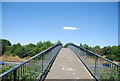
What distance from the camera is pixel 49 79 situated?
6.43 m

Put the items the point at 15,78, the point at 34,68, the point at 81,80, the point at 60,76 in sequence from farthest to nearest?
1. the point at 60,76
2. the point at 81,80
3. the point at 34,68
4. the point at 15,78

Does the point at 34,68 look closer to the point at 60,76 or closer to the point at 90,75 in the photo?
the point at 60,76

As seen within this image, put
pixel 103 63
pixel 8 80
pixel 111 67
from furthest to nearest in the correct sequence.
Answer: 1. pixel 103 63
2. pixel 111 67
3. pixel 8 80

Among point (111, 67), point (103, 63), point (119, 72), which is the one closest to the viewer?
point (119, 72)

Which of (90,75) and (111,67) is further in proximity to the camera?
(90,75)

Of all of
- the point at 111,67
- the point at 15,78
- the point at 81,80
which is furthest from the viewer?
the point at 81,80

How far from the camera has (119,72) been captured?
4.66 metres

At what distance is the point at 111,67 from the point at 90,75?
2246 mm

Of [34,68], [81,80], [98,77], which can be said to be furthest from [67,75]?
[34,68]

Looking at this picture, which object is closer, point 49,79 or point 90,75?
point 49,79

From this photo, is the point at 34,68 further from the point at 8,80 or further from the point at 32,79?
the point at 8,80

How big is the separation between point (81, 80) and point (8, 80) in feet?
12.7

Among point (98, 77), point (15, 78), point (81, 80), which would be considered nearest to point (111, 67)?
point (98, 77)

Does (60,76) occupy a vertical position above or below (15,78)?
below
